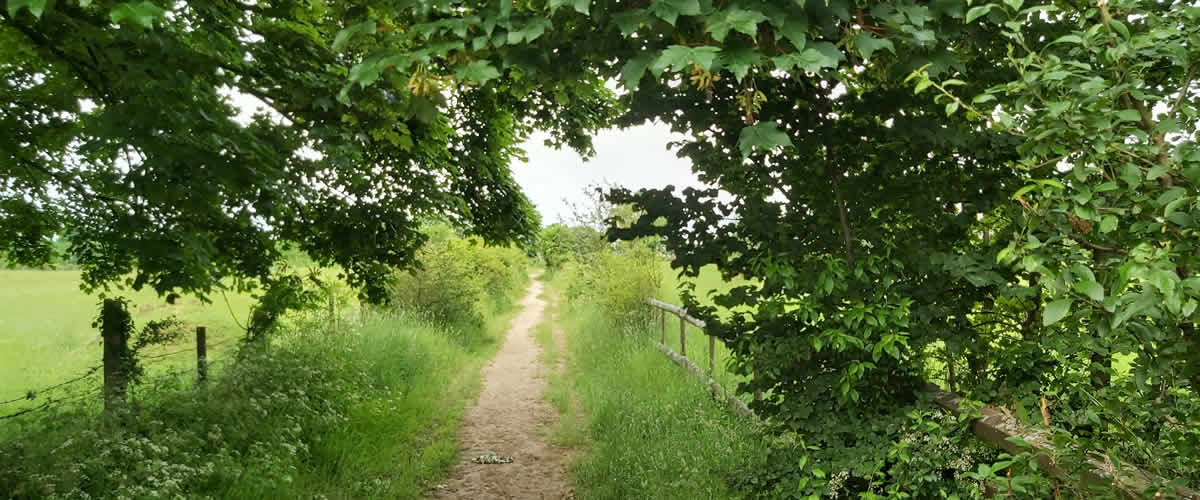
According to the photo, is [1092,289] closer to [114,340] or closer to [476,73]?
[476,73]

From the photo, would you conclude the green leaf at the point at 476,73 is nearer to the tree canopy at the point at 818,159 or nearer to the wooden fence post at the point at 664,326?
the tree canopy at the point at 818,159

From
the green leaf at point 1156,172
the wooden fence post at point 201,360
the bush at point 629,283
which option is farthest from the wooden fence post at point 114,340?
the bush at point 629,283

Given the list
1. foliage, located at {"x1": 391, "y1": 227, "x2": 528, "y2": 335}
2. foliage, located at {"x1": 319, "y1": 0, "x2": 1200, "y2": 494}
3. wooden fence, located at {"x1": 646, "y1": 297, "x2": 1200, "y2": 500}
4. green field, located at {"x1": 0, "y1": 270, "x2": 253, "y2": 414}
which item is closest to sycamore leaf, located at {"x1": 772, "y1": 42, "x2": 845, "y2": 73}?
foliage, located at {"x1": 319, "y1": 0, "x2": 1200, "y2": 494}

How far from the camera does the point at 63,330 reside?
1445cm

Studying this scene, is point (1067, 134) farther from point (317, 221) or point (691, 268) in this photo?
point (317, 221)

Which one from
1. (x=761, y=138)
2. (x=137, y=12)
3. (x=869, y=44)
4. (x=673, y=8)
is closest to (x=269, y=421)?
(x=137, y=12)

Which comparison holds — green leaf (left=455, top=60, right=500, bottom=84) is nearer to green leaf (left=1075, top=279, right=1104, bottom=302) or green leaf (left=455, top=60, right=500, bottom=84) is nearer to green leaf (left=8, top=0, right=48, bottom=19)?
green leaf (left=8, top=0, right=48, bottom=19)

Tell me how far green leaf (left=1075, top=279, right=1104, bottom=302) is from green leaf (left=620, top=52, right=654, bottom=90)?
4.55 feet

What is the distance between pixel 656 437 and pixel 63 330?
49.1 feet

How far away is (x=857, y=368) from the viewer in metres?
3.13

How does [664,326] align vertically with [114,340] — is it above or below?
below

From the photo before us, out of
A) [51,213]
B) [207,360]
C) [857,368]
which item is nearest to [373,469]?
[207,360]

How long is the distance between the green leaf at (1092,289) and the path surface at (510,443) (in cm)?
A: 500

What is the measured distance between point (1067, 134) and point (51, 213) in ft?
23.8
